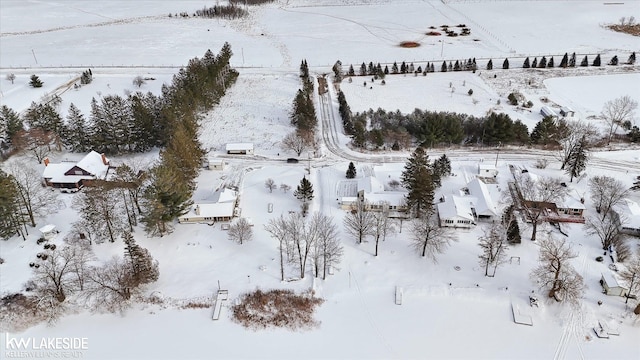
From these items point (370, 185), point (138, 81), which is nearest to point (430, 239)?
point (370, 185)

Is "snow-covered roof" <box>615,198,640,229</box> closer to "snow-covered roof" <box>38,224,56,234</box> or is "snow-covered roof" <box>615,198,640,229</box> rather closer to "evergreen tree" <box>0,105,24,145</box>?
"snow-covered roof" <box>38,224,56,234</box>

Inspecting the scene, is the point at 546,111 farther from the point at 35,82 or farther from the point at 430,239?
the point at 35,82

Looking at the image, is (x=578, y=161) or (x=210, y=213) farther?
A: (x=578, y=161)

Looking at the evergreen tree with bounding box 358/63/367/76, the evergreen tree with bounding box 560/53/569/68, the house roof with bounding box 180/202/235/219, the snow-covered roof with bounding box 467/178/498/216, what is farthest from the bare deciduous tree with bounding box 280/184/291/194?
the evergreen tree with bounding box 560/53/569/68

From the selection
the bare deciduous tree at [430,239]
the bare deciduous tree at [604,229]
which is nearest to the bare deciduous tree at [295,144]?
the bare deciduous tree at [430,239]

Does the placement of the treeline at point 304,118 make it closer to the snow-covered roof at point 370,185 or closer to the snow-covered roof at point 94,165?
the snow-covered roof at point 370,185

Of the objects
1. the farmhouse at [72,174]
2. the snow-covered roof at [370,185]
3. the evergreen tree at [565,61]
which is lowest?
the snow-covered roof at [370,185]

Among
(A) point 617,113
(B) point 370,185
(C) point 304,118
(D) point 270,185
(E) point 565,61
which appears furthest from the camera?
(E) point 565,61

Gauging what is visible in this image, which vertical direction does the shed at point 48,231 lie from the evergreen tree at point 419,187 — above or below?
below
